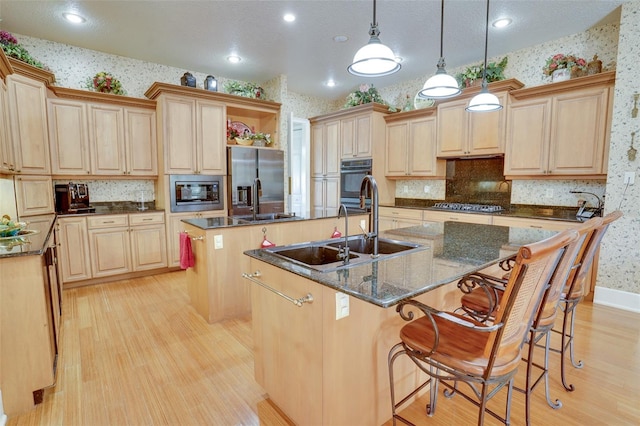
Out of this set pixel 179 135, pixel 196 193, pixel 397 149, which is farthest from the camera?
pixel 397 149

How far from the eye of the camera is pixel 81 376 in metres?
2.12

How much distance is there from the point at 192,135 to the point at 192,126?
0.13 metres

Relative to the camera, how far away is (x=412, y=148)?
4973 millimetres

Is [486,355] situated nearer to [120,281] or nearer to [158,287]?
[158,287]

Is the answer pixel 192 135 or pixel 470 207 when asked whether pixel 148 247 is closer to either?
pixel 192 135

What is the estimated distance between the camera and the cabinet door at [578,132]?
10.8ft

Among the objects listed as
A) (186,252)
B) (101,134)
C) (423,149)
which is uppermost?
(101,134)

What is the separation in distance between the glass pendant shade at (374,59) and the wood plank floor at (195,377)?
2011 mm

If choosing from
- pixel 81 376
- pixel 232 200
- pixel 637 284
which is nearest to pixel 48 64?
pixel 232 200

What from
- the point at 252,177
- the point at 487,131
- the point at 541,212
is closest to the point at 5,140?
the point at 252,177

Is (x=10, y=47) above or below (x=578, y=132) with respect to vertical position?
above

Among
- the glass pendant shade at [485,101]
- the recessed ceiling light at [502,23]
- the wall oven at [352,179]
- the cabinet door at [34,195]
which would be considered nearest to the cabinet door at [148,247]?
the cabinet door at [34,195]

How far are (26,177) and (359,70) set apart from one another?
3.62 metres

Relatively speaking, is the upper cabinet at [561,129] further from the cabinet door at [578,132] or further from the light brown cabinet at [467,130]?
the light brown cabinet at [467,130]
